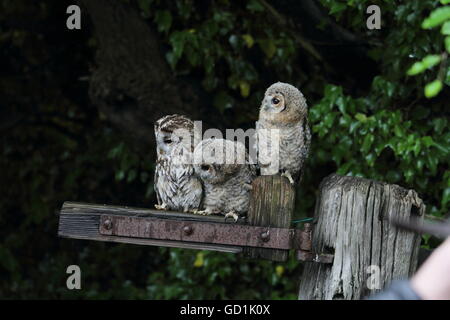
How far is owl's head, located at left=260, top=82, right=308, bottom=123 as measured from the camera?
2.70 metres

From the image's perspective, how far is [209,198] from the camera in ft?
8.04

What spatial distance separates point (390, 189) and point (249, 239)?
425mm

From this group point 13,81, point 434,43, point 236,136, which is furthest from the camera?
point 13,81

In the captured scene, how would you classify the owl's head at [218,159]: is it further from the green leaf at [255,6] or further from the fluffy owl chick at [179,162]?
the green leaf at [255,6]

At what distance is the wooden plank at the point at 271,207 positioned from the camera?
6.42 ft

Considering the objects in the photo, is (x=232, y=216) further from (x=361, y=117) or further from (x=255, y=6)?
(x=255, y=6)

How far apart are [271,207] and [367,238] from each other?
285 millimetres

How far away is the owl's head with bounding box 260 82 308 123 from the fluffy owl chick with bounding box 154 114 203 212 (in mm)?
363

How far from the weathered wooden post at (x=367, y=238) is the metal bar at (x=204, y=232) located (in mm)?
121

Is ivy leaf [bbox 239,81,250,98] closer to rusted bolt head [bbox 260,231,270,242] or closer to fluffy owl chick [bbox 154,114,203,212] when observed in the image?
fluffy owl chick [bbox 154,114,203,212]

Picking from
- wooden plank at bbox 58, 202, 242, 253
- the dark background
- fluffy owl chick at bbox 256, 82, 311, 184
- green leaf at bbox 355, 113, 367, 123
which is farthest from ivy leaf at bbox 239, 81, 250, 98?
wooden plank at bbox 58, 202, 242, 253

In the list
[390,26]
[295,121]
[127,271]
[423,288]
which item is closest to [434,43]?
Answer: [390,26]

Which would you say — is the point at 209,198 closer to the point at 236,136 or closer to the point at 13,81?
the point at 236,136

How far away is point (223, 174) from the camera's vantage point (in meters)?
2.35
